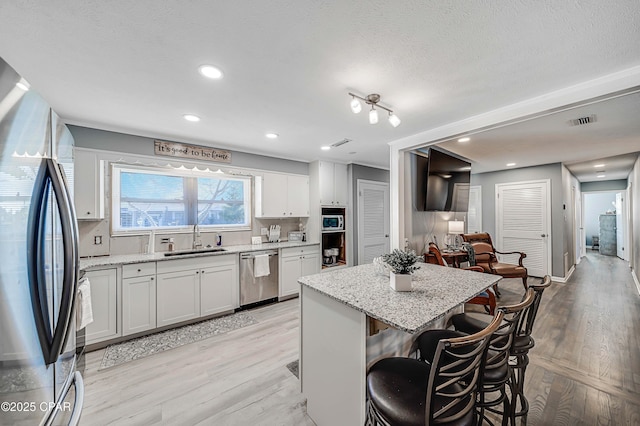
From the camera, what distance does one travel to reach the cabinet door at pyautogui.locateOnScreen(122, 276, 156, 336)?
2670 millimetres

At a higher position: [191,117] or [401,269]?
[191,117]

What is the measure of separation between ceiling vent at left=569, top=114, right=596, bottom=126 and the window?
449 centimetres

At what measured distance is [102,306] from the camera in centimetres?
255

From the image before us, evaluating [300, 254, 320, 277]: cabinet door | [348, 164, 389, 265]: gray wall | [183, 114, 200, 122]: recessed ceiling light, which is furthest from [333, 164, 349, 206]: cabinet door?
[183, 114, 200, 122]: recessed ceiling light

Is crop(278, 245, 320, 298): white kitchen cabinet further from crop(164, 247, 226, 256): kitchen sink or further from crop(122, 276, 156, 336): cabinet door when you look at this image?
crop(122, 276, 156, 336): cabinet door

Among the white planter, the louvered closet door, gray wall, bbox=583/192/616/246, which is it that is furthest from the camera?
gray wall, bbox=583/192/616/246

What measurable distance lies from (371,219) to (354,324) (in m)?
4.10

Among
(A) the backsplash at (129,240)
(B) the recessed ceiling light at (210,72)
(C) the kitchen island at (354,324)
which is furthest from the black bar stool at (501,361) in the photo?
(A) the backsplash at (129,240)

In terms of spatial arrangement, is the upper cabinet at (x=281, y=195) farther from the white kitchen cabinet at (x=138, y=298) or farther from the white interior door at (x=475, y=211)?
the white interior door at (x=475, y=211)

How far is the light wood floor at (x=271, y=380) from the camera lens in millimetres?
1714

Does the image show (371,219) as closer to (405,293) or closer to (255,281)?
(255,281)

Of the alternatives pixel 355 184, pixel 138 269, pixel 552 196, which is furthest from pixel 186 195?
pixel 552 196

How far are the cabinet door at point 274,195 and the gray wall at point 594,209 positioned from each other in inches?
469

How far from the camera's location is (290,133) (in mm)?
3195
